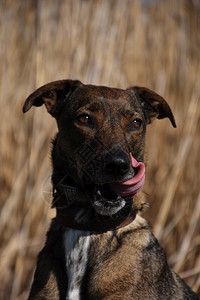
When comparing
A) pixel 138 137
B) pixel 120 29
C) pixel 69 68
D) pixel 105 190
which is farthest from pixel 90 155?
pixel 120 29

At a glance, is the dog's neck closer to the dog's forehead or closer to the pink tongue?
the pink tongue

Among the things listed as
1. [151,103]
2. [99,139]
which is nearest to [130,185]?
[99,139]

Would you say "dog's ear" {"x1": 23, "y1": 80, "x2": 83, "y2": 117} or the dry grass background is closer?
"dog's ear" {"x1": 23, "y1": 80, "x2": 83, "y2": 117}

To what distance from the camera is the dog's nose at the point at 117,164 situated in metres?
2.84

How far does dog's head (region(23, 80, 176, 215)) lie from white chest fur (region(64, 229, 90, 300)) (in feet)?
0.77

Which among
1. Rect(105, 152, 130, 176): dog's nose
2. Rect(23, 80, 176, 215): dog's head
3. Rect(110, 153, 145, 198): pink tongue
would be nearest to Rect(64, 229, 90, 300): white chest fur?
Rect(23, 80, 176, 215): dog's head

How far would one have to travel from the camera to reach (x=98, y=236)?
320cm

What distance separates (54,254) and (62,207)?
1.03 feet

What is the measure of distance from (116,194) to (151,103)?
3.35ft

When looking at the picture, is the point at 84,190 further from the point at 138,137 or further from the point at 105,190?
the point at 138,137

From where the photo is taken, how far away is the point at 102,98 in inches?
134

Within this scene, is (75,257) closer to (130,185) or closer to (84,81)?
(130,185)

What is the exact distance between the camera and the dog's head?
116 inches

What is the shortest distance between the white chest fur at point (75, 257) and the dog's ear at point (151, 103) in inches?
43.8
